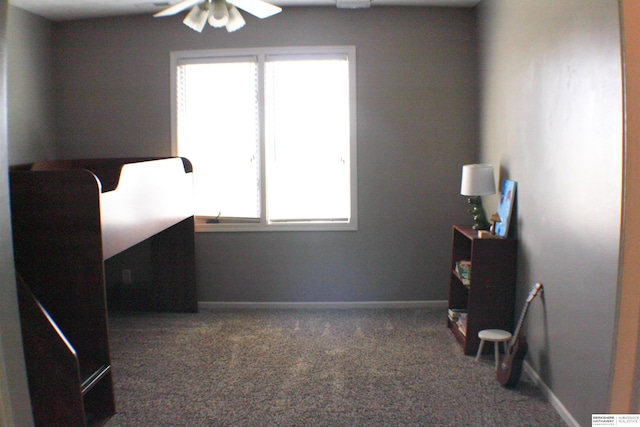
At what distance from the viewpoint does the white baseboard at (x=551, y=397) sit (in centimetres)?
247

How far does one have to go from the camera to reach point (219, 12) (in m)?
2.59

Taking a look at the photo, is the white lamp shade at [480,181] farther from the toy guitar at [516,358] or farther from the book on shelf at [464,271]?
the toy guitar at [516,358]

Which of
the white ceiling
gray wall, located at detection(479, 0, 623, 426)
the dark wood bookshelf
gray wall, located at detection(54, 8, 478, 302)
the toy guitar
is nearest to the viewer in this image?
gray wall, located at detection(479, 0, 623, 426)

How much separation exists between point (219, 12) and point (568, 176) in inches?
72.5

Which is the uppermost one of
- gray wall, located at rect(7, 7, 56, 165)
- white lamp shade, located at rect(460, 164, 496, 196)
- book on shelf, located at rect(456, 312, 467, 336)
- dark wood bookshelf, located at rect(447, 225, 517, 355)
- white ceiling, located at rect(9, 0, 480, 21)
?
white ceiling, located at rect(9, 0, 480, 21)

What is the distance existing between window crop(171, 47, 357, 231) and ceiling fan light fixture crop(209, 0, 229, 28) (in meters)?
1.61

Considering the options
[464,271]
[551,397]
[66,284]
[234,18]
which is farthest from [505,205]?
[66,284]

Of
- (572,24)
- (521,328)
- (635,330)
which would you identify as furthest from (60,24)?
(635,330)

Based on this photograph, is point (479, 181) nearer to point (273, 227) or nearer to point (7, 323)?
point (273, 227)

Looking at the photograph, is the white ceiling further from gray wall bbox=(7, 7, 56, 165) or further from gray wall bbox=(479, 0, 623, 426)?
gray wall bbox=(479, 0, 623, 426)

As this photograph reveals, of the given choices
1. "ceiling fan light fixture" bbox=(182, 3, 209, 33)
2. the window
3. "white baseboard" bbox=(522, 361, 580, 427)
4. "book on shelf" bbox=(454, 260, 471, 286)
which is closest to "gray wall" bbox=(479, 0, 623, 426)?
"white baseboard" bbox=(522, 361, 580, 427)

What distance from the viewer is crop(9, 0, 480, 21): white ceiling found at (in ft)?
12.5

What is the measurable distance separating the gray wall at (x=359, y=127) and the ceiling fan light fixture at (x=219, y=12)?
5.32ft

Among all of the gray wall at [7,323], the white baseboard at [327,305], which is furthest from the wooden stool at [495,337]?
the gray wall at [7,323]
